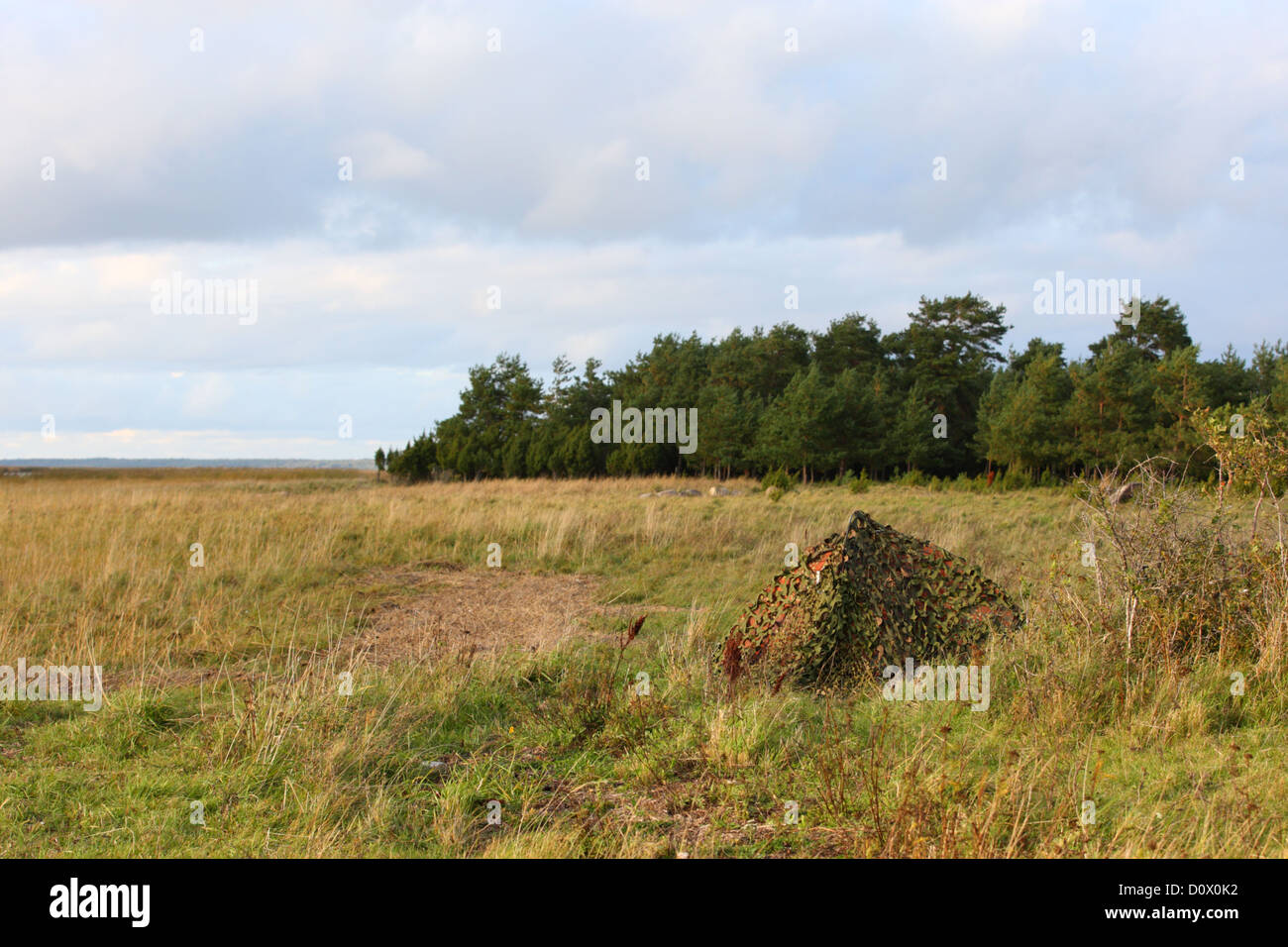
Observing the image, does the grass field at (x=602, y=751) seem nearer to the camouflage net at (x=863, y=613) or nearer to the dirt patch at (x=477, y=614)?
the dirt patch at (x=477, y=614)

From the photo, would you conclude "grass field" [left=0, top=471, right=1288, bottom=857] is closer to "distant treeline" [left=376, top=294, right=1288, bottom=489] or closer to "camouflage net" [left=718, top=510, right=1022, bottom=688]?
"camouflage net" [left=718, top=510, right=1022, bottom=688]

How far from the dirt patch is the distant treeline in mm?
21000

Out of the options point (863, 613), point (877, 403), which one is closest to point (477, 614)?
point (863, 613)

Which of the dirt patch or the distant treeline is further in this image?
the distant treeline

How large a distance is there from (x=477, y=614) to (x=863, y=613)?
4734 mm

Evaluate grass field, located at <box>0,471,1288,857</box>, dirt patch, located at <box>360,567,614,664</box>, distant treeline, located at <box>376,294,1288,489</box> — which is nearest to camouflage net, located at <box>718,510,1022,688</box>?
grass field, located at <box>0,471,1288,857</box>

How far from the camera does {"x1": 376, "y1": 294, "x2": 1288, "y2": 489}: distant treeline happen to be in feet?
111

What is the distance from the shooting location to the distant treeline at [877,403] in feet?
111

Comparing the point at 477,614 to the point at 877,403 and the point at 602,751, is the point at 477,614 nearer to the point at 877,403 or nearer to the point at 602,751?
the point at 602,751

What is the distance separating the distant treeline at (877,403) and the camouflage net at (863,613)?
24.4 metres

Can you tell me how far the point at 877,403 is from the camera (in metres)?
39.0

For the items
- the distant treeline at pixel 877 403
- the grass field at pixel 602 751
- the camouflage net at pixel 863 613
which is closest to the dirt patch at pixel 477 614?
Answer: the grass field at pixel 602 751

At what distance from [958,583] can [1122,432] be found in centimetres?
3199

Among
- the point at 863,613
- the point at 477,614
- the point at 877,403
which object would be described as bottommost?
the point at 477,614
